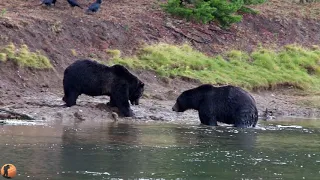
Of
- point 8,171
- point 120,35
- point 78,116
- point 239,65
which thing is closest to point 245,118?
point 78,116

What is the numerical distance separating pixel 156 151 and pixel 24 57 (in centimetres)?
921

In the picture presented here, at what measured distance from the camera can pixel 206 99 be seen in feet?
61.3

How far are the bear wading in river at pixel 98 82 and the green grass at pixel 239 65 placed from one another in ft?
14.8

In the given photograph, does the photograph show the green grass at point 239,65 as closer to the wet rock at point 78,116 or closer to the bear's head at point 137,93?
the bear's head at point 137,93

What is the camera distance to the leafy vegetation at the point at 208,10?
28438mm

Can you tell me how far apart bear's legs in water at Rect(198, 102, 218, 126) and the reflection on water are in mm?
390

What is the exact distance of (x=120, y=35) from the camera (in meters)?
26.0

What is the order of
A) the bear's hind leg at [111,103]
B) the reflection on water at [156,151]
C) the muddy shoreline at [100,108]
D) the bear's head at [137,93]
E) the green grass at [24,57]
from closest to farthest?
the reflection on water at [156,151] → the muddy shoreline at [100,108] → the bear's hind leg at [111,103] → the bear's head at [137,93] → the green grass at [24,57]

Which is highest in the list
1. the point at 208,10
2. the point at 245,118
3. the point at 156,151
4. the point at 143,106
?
the point at 208,10

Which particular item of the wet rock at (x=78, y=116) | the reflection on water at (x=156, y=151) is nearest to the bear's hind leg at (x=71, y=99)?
the wet rock at (x=78, y=116)

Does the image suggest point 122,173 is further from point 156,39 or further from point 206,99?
point 156,39

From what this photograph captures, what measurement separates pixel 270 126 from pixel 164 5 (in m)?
10.8

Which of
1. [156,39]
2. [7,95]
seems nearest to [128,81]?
[7,95]

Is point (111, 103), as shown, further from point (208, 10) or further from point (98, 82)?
point (208, 10)
